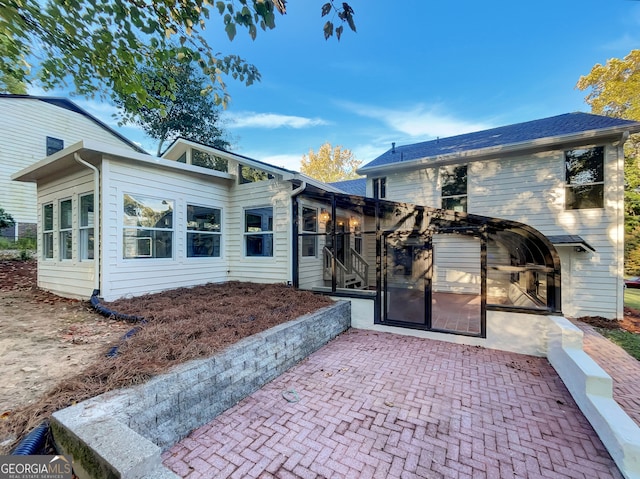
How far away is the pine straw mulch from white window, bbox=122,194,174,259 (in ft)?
3.50

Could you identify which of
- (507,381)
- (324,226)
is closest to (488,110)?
(324,226)

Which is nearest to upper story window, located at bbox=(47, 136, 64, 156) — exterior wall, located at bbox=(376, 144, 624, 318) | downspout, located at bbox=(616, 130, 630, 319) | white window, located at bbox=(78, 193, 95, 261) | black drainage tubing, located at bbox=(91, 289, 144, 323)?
white window, located at bbox=(78, 193, 95, 261)

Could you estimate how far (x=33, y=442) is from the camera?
173 cm

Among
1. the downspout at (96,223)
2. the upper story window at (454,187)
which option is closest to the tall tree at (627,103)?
the upper story window at (454,187)

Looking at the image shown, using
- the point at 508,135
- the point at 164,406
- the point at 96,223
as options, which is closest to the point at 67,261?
the point at 96,223

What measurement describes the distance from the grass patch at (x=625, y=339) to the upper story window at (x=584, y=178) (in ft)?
10.5

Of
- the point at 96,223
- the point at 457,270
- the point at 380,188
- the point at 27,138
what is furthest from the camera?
the point at 27,138

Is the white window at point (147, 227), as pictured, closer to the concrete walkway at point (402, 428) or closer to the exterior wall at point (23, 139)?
the concrete walkway at point (402, 428)

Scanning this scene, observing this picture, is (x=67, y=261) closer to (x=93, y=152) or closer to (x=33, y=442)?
(x=93, y=152)

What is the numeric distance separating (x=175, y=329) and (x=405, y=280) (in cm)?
446

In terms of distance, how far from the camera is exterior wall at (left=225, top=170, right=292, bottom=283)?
7.28 metres

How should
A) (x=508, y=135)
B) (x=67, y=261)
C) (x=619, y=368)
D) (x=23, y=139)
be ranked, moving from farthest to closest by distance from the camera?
(x=23, y=139) < (x=508, y=135) < (x=67, y=261) < (x=619, y=368)

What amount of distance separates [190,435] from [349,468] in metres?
1.54

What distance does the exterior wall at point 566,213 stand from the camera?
22.3ft
